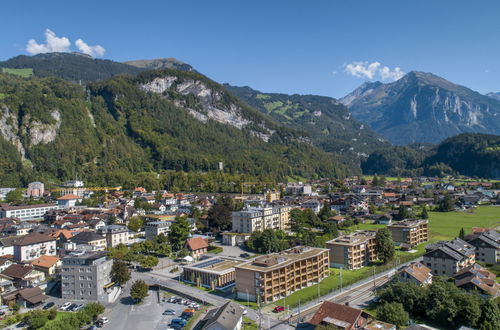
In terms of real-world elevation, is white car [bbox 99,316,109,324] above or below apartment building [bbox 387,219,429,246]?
below

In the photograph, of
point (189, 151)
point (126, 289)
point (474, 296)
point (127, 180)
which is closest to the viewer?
point (474, 296)

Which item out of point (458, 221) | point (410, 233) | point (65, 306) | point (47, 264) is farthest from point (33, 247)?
point (458, 221)

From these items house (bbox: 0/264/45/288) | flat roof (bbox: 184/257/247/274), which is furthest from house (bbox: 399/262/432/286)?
house (bbox: 0/264/45/288)

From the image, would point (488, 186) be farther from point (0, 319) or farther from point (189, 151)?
point (0, 319)

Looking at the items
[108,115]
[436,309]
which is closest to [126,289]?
[436,309]

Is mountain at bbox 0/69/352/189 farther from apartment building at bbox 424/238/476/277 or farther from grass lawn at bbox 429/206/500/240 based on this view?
apartment building at bbox 424/238/476/277
